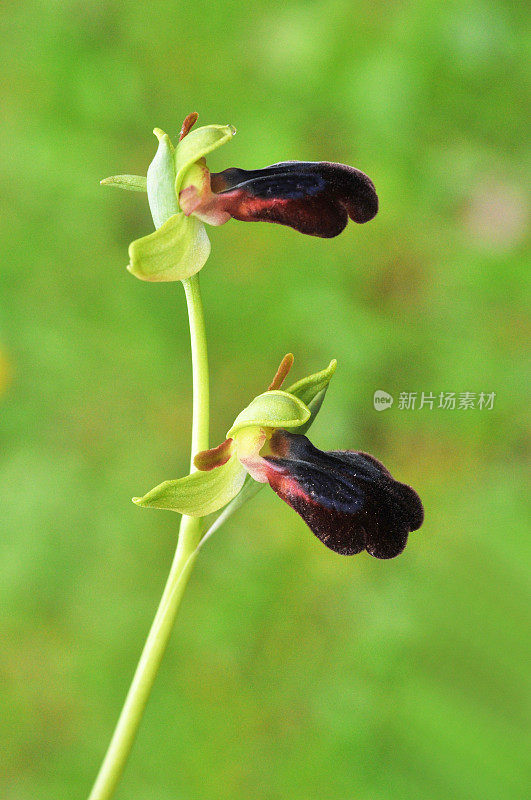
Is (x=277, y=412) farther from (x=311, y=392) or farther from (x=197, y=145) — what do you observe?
(x=197, y=145)

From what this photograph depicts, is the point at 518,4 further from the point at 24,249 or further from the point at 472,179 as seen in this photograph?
the point at 24,249

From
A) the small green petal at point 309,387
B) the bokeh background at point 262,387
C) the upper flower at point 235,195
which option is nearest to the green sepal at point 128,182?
the upper flower at point 235,195

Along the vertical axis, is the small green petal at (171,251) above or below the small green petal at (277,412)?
above

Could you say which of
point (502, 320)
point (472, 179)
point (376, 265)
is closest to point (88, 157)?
point (376, 265)

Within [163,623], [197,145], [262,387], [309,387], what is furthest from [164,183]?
[262,387]

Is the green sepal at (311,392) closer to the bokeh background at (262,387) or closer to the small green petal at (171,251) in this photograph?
the small green petal at (171,251)

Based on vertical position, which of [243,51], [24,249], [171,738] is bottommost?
[171,738]

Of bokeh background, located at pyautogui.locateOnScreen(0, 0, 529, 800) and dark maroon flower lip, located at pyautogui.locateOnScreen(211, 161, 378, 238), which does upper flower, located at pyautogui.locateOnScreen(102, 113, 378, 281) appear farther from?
bokeh background, located at pyautogui.locateOnScreen(0, 0, 529, 800)
